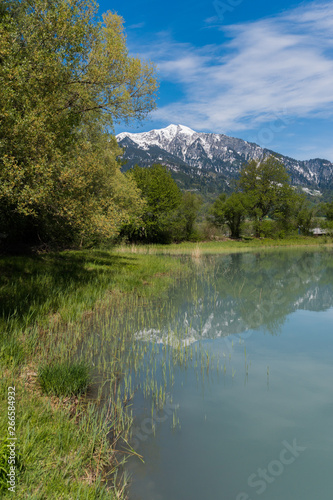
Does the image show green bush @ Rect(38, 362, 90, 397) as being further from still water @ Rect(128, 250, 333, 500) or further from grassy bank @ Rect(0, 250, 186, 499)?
still water @ Rect(128, 250, 333, 500)

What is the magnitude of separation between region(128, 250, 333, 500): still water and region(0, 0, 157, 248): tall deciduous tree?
6586 mm

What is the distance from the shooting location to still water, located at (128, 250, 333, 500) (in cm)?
421

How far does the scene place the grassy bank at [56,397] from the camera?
3680 mm

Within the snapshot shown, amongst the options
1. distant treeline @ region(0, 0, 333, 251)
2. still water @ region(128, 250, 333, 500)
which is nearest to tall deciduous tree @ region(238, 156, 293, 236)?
distant treeline @ region(0, 0, 333, 251)

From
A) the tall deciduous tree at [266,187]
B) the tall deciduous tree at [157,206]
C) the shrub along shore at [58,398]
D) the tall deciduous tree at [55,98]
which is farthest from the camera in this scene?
the tall deciduous tree at [266,187]

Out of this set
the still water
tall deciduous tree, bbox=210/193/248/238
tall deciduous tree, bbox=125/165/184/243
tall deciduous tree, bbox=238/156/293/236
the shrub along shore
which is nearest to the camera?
the shrub along shore

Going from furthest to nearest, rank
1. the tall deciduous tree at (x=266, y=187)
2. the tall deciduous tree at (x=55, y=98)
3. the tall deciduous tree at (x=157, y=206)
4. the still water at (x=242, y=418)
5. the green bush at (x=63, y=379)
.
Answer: the tall deciduous tree at (x=266, y=187), the tall deciduous tree at (x=157, y=206), the tall deciduous tree at (x=55, y=98), the green bush at (x=63, y=379), the still water at (x=242, y=418)

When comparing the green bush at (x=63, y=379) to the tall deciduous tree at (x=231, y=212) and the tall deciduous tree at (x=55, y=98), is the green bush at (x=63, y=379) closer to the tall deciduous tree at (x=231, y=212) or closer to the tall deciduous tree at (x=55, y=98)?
the tall deciduous tree at (x=55, y=98)

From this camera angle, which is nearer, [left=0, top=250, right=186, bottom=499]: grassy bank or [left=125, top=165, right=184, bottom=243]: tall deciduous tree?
[left=0, top=250, right=186, bottom=499]: grassy bank

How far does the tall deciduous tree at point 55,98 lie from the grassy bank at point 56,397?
312cm

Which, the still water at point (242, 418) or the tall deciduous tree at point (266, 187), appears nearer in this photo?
the still water at point (242, 418)

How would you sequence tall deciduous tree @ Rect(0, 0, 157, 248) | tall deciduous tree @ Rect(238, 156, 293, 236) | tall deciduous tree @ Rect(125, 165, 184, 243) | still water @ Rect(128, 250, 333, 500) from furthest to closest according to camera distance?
tall deciduous tree @ Rect(238, 156, 293, 236) < tall deciduous tree @ Rect(125, 165, 184, 243) < tall deciduous tree @ Rect(0, 0, 157, 248) < still water @ Rect(128, 250, 333, 500)

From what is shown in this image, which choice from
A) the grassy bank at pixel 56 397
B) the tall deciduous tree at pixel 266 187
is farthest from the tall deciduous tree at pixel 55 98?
the tall deciduous tree at pixel 266 187

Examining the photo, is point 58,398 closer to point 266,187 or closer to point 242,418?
point 242,418
